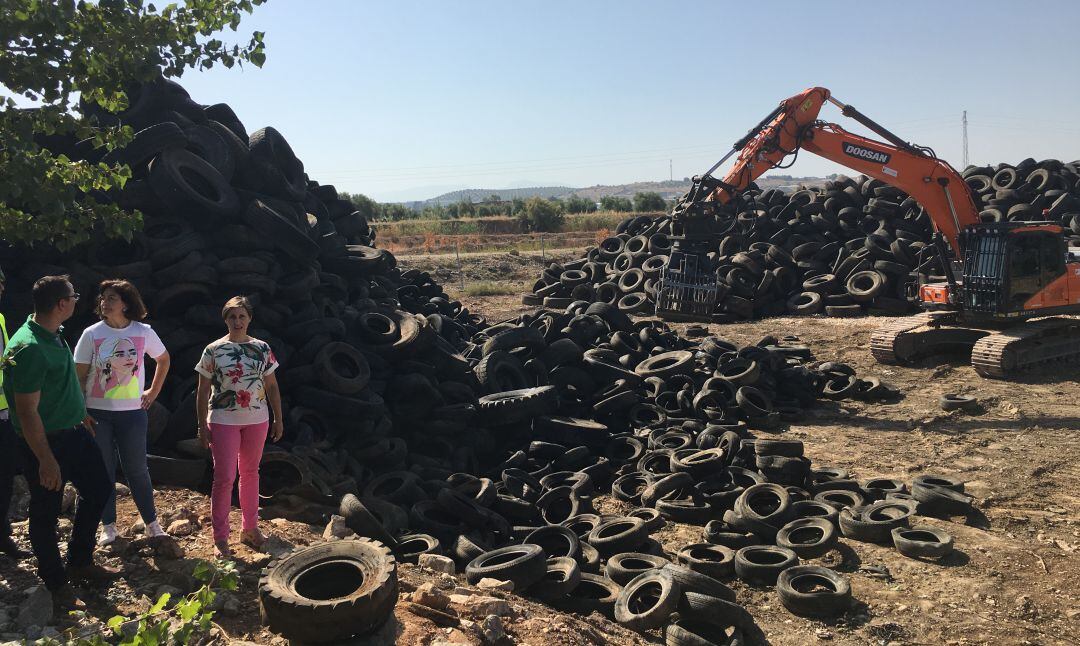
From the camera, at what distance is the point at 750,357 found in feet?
44.8

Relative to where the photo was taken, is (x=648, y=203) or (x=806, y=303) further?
(x=648, y=203)

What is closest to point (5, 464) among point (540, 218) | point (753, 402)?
point (753, 402)

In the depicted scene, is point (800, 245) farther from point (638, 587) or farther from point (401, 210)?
point (401, 210)

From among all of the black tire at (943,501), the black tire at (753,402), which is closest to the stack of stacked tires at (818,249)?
the black tire at (753,402)

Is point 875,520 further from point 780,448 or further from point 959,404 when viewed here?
point 959,404

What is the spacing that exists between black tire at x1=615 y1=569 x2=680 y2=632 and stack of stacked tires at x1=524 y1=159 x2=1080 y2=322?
1304cm

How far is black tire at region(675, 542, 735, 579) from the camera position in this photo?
7410 millimetres

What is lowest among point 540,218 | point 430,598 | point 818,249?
point 430,598

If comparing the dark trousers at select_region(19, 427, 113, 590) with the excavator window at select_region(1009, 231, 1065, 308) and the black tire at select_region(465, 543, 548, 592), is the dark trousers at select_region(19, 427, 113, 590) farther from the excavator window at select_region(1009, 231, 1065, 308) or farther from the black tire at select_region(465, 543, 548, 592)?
the excavator window at select_region(1009, 231, 1065, 308)

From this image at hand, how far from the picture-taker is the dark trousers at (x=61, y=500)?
483 centimetres

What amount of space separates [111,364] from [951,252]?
1690 cm

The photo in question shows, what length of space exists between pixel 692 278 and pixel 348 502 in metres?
15.1

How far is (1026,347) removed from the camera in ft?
46.3

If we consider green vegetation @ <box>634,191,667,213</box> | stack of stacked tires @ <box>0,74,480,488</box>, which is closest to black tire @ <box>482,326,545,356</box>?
stack of stacked tires @ <box>0,74,480,488</box>
